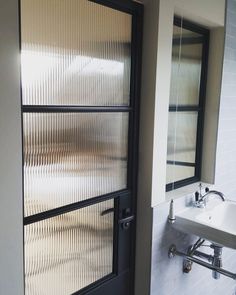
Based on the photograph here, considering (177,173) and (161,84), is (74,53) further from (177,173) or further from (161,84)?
(177,173)

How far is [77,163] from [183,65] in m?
1.10

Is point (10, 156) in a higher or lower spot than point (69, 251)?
higher

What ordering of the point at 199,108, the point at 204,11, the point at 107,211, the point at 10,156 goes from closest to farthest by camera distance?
the point at 10,156
the point at 107,211
the point at 204,11
the point at 199,108

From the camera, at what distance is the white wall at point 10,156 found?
117 centimetres

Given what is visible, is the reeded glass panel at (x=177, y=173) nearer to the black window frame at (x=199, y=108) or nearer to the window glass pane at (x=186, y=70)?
the black window frame at (x=199, y=108)

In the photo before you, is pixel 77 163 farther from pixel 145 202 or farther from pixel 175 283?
pixel 175 283

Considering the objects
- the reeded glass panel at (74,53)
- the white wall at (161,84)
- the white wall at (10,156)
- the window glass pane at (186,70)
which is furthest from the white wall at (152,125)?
the white wall at (10,156)

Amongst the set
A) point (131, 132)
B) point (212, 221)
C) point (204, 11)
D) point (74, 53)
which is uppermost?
point (204, 11)

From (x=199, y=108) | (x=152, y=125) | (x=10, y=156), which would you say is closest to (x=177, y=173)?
(x=199, y=108)

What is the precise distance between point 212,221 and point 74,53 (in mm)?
1411

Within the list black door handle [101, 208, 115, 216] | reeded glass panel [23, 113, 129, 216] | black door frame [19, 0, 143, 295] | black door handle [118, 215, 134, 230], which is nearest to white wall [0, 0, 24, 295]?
reeded glass panel [23, 113, 129, 216]

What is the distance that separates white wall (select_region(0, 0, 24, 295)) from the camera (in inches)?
45.9

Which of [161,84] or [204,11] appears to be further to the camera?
[204,11]

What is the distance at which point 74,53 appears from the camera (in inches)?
59.8
